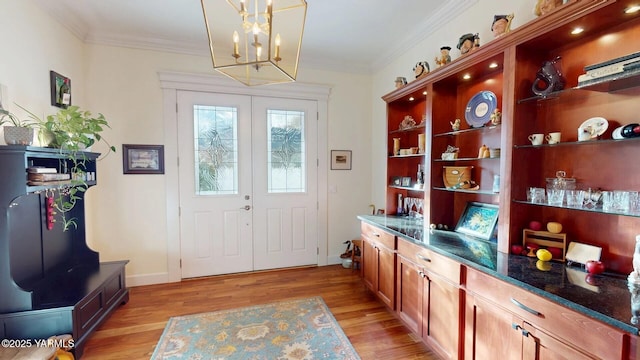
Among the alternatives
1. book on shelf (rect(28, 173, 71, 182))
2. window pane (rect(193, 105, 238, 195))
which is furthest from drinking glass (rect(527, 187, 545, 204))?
book on shelf (rect(28, 173, 71, 182))

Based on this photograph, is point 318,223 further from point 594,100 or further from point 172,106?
point 594,100

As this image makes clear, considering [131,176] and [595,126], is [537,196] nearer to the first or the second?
[595,126]

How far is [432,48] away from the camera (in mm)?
2822

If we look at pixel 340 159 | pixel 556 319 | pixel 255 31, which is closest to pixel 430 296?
pixel 556 319

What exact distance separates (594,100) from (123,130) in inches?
164

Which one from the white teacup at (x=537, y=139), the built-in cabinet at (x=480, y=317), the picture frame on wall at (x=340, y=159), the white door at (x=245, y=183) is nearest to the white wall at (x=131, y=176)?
the white door at (x=245, y=183)

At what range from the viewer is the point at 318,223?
12.9 ft

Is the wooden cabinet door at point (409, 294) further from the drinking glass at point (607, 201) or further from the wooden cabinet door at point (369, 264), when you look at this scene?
the drinking glass at point (607, 201)

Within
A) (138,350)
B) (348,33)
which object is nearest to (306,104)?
(348,33)

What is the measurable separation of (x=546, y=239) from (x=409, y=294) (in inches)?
41.6

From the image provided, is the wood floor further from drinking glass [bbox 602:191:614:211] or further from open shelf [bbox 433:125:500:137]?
open shelf [bbox 433:125:500:137]

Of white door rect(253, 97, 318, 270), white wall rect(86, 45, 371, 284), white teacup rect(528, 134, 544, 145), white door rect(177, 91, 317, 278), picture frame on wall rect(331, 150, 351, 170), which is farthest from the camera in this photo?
picture frame on wall rect(331, 150, 351, 170)

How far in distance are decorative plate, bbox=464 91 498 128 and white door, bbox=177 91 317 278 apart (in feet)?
6.63

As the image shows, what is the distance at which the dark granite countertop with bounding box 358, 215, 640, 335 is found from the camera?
1071mm
